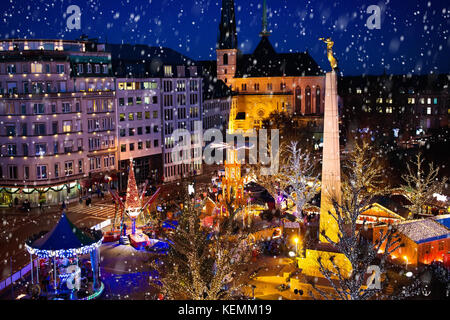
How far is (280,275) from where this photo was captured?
22141 mm

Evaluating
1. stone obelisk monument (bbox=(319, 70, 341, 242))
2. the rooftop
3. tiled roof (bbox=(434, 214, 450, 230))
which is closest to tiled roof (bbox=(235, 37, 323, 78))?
tiled roof (bbox=(434, 214, 450, 230))

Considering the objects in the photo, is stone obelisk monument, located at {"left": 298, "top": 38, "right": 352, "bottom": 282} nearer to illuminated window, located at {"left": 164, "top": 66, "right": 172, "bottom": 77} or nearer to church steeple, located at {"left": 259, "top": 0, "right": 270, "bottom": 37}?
illuminated window, located at {"left": 164, "top": 66, "right": 172, "bottom": 77}

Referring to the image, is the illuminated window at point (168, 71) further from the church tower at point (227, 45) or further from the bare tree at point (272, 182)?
the church tower at point (227, 45)

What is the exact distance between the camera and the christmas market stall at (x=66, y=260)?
19.8m

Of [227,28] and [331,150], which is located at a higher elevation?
[227,28]

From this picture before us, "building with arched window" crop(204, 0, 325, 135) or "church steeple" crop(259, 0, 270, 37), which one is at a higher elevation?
"church steeple" crop(259, 0, 270, 37)

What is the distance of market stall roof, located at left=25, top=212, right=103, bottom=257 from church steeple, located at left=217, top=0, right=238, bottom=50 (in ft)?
257

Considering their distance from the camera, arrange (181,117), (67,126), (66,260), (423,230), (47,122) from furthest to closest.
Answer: (181,117), (67,126), (47,122), (423,230), (66,260)

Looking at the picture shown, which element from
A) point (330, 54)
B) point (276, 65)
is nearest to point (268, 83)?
point (276, 65)

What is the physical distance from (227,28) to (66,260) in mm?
78526

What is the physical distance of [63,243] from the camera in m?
19.8

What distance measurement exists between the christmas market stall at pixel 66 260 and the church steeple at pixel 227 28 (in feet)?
252

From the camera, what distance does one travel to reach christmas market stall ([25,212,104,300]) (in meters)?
19.8

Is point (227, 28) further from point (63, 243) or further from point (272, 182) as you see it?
point (63, 243)
